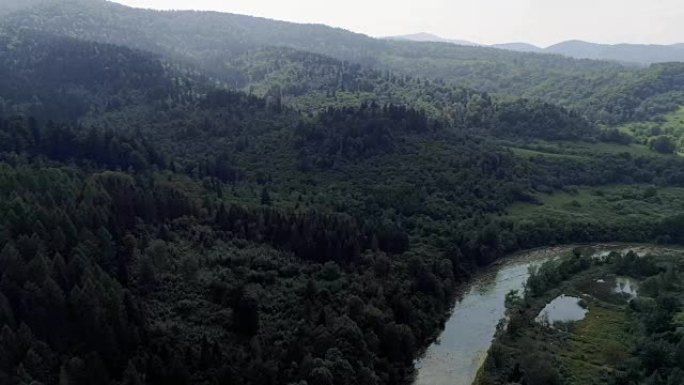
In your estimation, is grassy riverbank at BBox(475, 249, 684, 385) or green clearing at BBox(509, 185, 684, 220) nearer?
grassy riverbank at BBox(475, 249, 684, 385)

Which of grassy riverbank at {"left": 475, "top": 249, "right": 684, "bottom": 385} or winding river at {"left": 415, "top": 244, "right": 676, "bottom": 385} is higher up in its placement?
grassy riverbank at {"left": 475, "top": 249, "right": 684, "bottom": 385}

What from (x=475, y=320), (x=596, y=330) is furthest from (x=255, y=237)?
(x=596, y=330)

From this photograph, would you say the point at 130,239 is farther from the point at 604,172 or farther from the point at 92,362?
the point at 604,172

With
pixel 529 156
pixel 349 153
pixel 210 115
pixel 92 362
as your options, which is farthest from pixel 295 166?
pixel 92 362

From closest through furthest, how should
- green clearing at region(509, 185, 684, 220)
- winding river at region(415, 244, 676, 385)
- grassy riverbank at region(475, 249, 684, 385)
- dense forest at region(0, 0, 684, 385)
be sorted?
1. dense forest at region(0, 0, 684, 385)
2. grassy riverbank at region(475, 249, 684, 385)
3. winding river at region(415, 244, 676, 385)
4. green clearing at region(509, 185, 684, 220)

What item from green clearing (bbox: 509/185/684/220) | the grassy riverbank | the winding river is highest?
green clearing (bbox: 509/185/684/220)

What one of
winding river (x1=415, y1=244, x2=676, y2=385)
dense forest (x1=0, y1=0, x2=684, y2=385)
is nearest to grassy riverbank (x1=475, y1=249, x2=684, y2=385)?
winding river (x1=415, y1=244, x2=676, y2=385)

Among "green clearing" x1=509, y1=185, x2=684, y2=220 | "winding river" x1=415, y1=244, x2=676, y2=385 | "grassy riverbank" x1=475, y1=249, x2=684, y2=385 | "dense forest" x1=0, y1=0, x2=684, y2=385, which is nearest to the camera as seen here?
"dense forest" x1=0, y1=0, x2=684, y2=385

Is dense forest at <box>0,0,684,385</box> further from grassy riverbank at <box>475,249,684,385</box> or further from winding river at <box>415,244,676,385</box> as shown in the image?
grassy riverbank at <box>475,249,684,385</box>

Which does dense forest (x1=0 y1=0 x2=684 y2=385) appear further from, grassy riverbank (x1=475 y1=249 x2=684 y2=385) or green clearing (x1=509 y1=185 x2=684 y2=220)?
grassy riverbank (x1=475 y1=249 x2=684 y2=385)
